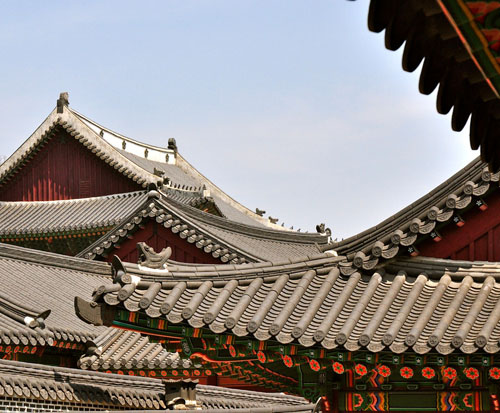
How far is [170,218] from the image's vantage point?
2319 cm

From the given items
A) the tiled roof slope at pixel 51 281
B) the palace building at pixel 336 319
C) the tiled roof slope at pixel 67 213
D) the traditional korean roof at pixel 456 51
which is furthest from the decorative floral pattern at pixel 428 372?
the tiled roof slope at pixel 67 213

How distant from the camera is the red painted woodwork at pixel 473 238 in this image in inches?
366

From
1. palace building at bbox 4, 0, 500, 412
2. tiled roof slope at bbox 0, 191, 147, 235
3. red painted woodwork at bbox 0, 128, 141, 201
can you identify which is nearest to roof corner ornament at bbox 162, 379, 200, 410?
palace building at bbox 4, 0, 500, 412

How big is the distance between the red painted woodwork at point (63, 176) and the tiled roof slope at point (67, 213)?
510 millimetres

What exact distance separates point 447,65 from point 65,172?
27.8 m

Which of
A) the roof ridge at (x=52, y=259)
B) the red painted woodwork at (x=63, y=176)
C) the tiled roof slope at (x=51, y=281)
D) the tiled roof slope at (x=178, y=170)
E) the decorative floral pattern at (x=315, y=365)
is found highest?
the tiled roof slope at (x=178, y=170)

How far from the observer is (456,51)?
12.0 ft

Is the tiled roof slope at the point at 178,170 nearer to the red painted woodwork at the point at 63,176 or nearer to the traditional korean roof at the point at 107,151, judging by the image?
the traditional korean roof at the point at 107,151

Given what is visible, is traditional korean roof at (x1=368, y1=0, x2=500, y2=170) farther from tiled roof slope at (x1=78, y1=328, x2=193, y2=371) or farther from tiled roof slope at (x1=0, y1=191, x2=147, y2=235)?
tiled roof slope at (x1=0, y1=191, x2=147, y2=235)

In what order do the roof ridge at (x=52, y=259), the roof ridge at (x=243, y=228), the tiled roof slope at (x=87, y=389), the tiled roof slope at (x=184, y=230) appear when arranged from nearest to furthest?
the tiled roof slope at (x=87, y=389), the roof ridge at (x=52, y=259), the tiled roof slope at (x=184, y=230), the roof ridge at (x=243, y=228)

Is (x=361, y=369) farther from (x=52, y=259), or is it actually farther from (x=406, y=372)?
(x=52, y=259)

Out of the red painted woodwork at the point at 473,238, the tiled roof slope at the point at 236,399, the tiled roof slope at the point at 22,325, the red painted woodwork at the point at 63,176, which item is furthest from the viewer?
the red painted woodwork at the point at 63,176

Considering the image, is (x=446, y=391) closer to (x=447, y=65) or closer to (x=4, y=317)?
(x=447, y=65)

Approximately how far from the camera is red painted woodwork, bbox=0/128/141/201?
3061 cm
